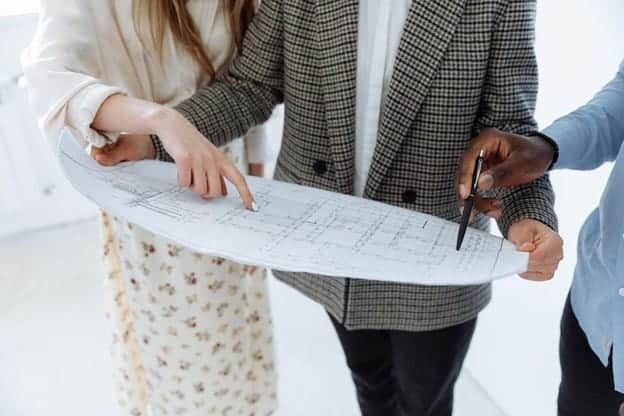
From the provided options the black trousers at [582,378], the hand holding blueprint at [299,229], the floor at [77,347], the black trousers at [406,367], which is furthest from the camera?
the floor at [77,347]

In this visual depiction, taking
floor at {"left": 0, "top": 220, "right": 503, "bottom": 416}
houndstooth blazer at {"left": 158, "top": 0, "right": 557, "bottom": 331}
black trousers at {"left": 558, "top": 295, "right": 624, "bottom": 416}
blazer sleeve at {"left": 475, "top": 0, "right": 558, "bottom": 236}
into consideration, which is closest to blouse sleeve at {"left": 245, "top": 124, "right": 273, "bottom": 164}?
houndstooth blazer at {"left": 158, "top": 0, "right": 557, "bottom": 331}

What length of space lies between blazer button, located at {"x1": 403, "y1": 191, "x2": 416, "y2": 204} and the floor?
0.85 metres

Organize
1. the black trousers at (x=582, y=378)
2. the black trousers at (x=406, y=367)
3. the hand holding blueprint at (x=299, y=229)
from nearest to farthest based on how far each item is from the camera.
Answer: the hand holding blueprint at (x=299, y=229)
the black trousers at (x=582, y=378)
the black trousers at (x=406, y=367)

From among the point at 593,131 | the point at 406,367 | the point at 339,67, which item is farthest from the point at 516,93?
the point at 406,367

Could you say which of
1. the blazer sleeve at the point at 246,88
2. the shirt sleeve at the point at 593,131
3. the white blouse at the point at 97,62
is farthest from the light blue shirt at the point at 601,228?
the white blouse at the point at 97,62

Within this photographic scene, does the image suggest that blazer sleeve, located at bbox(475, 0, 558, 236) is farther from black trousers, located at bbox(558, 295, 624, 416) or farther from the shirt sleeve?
black trousers, located at bbox(558, 295, 624, 416)

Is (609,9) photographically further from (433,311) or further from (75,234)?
(75,234)

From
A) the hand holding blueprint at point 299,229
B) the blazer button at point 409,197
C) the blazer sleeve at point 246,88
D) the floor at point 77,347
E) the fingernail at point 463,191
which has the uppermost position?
the blazer sleeve at point 246,88

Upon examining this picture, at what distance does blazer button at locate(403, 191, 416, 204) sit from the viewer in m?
0.82

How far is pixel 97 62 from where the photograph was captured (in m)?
0.82

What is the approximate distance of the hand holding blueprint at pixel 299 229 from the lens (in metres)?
0.57

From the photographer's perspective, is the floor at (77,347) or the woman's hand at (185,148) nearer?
the woman's hand at (185,148)

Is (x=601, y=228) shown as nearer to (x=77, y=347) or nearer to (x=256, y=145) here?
(x=256, y=145)

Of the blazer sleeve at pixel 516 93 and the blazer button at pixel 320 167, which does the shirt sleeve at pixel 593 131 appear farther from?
the blazer button at pixel 320 167
